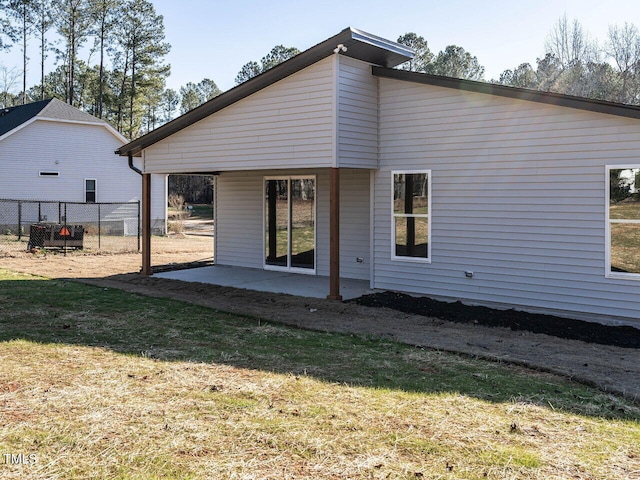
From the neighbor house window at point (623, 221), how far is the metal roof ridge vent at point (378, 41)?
13.7ft

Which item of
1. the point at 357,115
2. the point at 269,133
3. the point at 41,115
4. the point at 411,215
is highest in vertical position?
the point at 41,115

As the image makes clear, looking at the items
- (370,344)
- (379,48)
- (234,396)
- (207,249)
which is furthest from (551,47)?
(234,396)

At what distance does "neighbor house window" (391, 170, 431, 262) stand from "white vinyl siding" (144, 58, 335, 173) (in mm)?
1607

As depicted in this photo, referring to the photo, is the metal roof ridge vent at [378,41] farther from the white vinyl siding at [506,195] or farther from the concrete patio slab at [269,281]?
the concrete patio slab at [269,281]

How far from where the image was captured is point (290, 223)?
13.1 meters

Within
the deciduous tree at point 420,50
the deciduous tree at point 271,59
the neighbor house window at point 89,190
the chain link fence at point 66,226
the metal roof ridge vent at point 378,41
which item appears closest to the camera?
the metal roof ridge vent at point 378,41

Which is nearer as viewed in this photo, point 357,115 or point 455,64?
point 357,115

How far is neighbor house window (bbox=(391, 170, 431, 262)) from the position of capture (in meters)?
10.1

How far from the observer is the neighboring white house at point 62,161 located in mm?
22703

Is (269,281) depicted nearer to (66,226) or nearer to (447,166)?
(447,166)

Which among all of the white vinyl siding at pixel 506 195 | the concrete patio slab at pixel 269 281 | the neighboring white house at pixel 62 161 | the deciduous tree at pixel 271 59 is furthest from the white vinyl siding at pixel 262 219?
the deciduous tree at pixel 271 59

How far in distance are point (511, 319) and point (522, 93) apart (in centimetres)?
336

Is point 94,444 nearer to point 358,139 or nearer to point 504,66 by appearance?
point 358,139

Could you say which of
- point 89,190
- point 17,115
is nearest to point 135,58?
point 17,115
